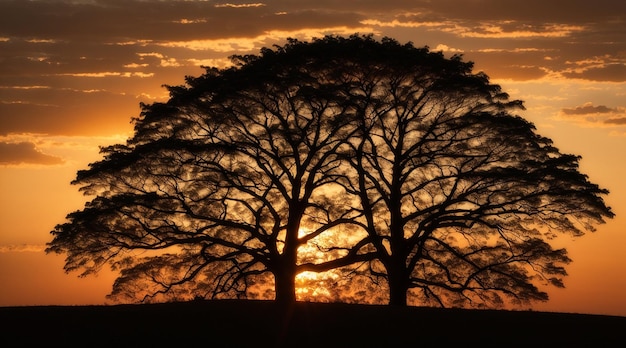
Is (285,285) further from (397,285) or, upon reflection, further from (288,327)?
(288,327)

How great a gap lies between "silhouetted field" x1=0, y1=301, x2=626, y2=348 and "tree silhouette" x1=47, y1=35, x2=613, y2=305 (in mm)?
6339

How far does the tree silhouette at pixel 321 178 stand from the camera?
39.8m

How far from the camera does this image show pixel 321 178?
1604 inches

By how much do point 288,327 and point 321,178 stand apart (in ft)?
38.9

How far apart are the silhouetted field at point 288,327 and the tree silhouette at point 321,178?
20.8ft

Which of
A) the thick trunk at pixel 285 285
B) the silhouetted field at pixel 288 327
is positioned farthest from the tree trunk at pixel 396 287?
the silhouetted field at pixel 288 327

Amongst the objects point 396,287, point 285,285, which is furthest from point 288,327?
point 396,287

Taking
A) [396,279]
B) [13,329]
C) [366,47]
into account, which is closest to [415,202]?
[396,279]

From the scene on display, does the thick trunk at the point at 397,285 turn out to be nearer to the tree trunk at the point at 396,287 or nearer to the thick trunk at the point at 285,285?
the tree trunk at the point at 396,287

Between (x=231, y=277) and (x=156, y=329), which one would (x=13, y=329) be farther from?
(x=231, y=277)

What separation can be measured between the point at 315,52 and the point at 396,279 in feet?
32.2

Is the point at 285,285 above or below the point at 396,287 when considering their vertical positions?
below

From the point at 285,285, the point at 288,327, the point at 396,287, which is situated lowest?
the point at 288,327

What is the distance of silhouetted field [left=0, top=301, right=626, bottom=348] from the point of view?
2772cm
